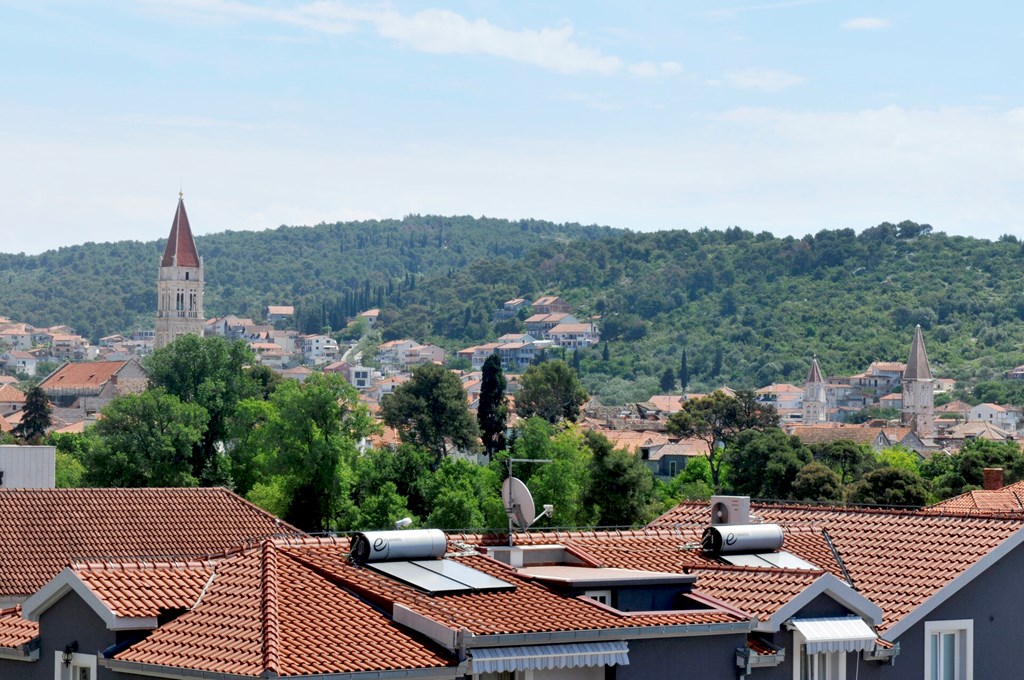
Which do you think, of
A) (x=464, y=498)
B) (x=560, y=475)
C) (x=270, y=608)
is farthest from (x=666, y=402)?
(x=270, y=608)

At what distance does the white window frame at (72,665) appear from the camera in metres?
12.3

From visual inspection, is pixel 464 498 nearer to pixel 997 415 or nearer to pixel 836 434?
pixel 836 434

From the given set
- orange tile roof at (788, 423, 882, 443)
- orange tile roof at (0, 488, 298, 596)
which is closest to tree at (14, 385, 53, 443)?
orange tile roof at (788, 423, 882, 443)

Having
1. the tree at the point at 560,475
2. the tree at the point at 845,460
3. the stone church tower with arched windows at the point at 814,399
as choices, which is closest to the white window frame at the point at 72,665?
the tree at the point at 560,475

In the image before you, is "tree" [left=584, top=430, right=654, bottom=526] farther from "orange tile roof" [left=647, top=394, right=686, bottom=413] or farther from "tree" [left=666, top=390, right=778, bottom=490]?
"orange tile roof" [left=647, top=394, right=686, bottom=413]

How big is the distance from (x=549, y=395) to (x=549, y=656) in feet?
306

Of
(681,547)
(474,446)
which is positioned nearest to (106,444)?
(474,446)

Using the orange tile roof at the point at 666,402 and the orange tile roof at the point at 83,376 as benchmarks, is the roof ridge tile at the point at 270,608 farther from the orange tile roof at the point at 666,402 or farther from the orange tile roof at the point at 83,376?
the orange tile roof at the point at 666,402

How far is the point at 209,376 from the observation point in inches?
2537

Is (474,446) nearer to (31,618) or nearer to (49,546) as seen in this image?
(49,546)

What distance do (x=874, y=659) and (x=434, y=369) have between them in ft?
241

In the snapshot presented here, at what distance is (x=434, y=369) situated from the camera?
87250mm

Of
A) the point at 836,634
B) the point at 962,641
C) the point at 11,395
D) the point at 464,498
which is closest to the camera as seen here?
the point at 836,634

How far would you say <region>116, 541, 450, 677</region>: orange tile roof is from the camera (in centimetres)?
1110
